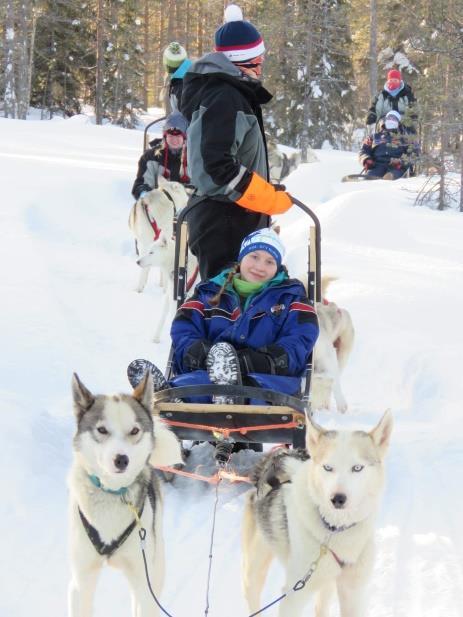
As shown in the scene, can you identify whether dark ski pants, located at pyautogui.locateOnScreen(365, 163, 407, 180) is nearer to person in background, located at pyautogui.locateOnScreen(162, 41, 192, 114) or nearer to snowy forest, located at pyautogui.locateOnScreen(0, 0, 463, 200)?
snowy forest, located at pyautogui.locateOnScreen(0, 0, 463, 200)

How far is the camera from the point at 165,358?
236 inches

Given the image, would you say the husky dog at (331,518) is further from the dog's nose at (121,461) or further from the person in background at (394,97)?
the person in background at (394,97)

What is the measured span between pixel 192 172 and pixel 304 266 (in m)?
3.86

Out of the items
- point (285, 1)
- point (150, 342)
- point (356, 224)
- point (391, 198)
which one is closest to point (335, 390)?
point (150, 342)

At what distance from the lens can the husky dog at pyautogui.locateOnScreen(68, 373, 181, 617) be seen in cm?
234

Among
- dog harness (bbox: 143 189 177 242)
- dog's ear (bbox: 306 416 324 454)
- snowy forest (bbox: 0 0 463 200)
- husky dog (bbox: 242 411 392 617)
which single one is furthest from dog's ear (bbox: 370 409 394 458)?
snowy forest (bbox: 0 0 463 200)

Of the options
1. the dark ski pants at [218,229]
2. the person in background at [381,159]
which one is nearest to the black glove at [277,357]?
the dark ski pants at [218,229]

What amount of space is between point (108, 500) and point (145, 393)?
1.21 feet

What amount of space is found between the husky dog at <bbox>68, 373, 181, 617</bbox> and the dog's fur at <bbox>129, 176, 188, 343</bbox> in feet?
15.1

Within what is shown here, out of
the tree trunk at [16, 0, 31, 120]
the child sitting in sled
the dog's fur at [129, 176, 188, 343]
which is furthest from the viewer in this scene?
the tree trunk at [16, 0, 31, 120]

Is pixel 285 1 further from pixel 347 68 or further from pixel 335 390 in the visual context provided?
pixel 335 390

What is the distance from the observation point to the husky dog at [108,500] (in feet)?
7.68

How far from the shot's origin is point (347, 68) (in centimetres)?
2492

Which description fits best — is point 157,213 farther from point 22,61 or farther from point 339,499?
point 22,61
